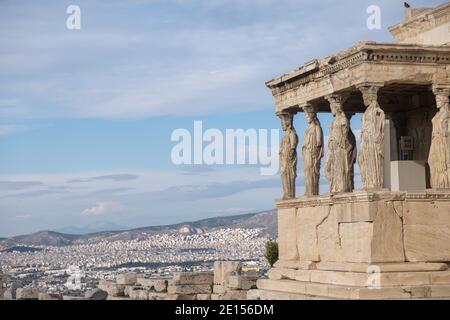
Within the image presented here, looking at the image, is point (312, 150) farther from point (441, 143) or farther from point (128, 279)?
point (128, 279)

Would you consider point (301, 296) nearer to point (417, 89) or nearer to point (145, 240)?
point (417, 89)

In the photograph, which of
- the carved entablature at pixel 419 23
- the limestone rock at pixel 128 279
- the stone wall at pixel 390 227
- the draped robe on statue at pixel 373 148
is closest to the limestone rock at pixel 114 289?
the limestone rock at pixel 128 279

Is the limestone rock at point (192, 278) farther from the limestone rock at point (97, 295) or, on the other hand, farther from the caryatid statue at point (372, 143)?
the caryatid statue at point (372, 143)

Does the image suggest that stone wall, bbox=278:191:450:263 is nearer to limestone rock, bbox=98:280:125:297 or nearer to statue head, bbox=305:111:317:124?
statue head, bbox=305:111:317:124

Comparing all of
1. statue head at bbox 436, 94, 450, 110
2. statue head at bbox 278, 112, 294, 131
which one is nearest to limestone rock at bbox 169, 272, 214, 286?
statue head at bbox 278, 112, 294, 131

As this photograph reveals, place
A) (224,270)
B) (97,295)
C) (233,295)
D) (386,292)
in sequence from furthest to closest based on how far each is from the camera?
(224,270) → (97,295) → (233,295) → (386,292)

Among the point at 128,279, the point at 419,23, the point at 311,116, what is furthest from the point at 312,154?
the point at 128,279
